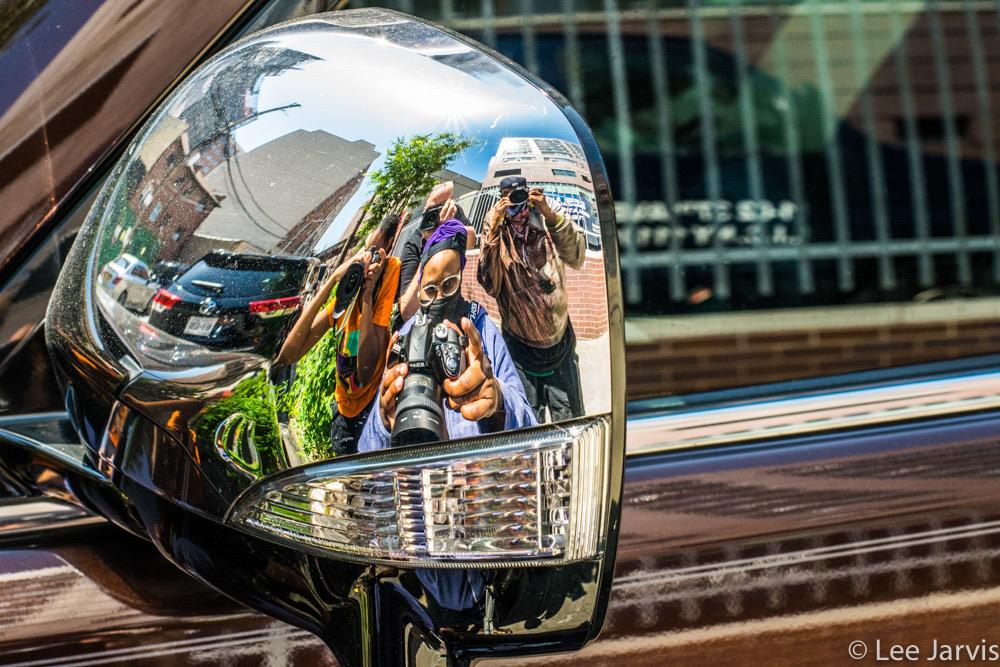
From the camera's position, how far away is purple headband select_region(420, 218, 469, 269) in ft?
2.12

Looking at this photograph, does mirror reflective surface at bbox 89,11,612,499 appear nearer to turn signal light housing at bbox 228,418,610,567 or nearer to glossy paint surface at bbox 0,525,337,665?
turn signal light housing at bbox 228,418,610,567

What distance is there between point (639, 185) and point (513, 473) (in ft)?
3.91

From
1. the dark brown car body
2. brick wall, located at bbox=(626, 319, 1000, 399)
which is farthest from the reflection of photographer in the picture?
brick wall, located at bbox=(626, 319, 1000, 399)

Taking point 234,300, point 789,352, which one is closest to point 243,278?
point 234,300

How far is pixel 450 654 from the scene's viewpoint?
2.58ft

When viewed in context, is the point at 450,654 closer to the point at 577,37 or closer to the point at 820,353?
the point at 820,353

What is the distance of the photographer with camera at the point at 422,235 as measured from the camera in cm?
65

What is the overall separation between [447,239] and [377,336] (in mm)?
78

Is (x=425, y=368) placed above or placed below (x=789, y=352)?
above

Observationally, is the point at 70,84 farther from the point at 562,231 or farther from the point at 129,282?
the point at 562,231

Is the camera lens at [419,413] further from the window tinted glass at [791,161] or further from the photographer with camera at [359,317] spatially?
the window tinted glass at [791,161]

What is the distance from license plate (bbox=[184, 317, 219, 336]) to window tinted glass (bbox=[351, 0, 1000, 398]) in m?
0.99

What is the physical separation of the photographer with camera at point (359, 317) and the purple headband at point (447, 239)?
2 cm

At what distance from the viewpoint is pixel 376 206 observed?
0.66 m
